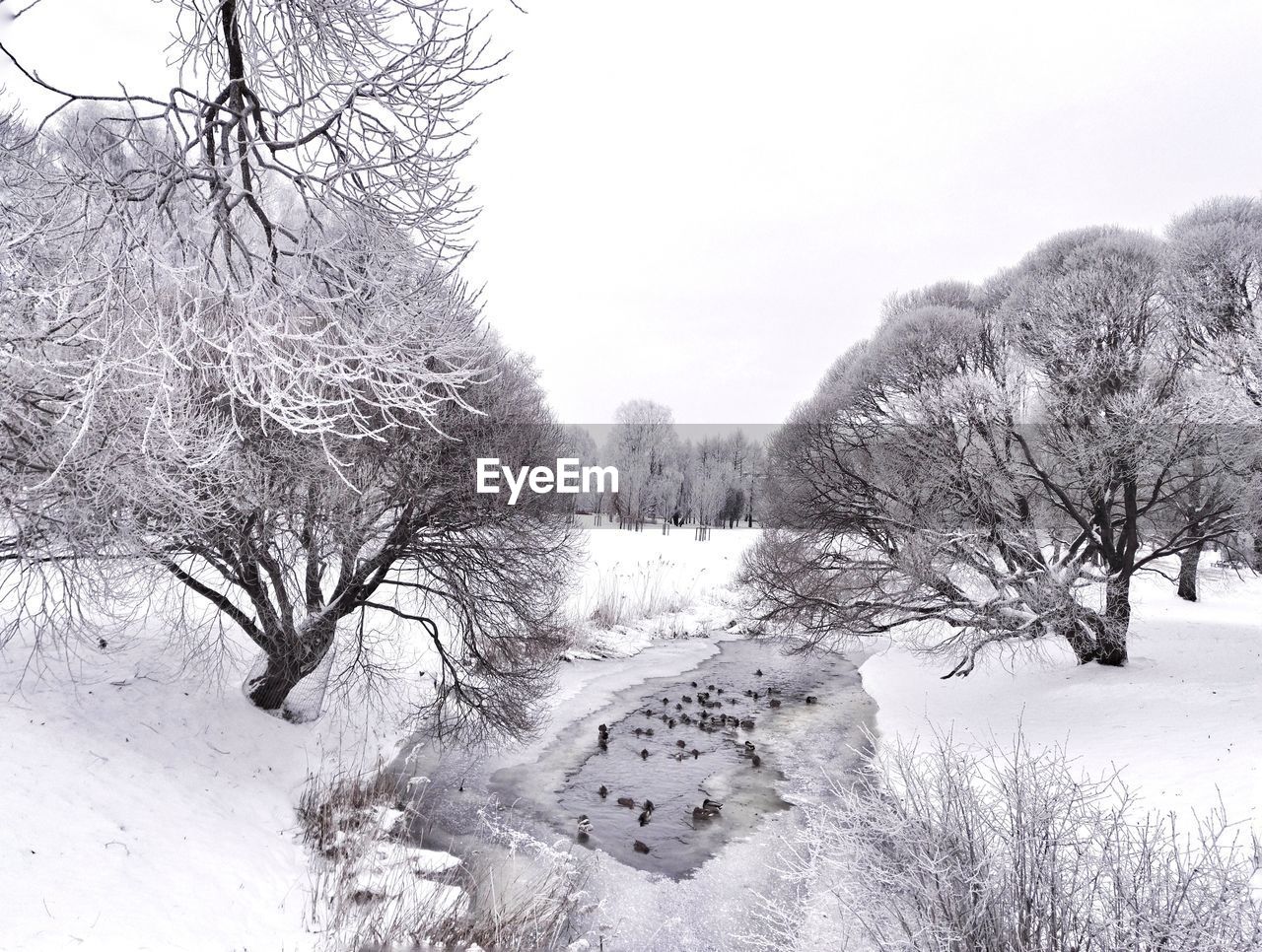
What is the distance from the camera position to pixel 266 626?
30.8 ft

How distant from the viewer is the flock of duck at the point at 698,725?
913 cm

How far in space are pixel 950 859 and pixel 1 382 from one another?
25.3 ft

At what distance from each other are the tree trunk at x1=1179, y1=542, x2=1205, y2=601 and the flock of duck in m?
11.1

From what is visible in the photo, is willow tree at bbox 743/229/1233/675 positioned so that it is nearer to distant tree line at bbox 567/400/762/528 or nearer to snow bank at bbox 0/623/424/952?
snow bank at bbox 0/623/424/952

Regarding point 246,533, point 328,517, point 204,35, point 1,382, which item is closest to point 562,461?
point 328,517

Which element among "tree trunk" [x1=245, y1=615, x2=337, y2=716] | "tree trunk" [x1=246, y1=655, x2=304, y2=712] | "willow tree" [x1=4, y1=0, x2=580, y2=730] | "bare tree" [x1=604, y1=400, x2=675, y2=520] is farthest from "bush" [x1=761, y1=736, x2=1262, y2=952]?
"bare tree" [x1=604, y1=400, x2=675, y2=520]

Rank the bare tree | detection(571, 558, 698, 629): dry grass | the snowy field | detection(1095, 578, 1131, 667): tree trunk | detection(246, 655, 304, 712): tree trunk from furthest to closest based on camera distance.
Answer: the bare tree
detection(571, 558, 698, 629): dry grass
detection(1095, 578, 1131, 667): tree trunk
detection(246, 655, 304, 712): tree trunk
the snowy field

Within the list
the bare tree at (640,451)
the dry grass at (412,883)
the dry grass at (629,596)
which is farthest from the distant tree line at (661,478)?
the dry grass at (412,883)

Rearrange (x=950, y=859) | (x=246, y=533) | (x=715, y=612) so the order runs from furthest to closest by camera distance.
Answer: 1. (x=715, y=612)
2. (x=246, y=533)
3. (x=950, y=859)

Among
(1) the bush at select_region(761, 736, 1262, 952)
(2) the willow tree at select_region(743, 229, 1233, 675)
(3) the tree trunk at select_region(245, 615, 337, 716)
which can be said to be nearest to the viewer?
(1) the bush at select_region(761, 736, 1262, 952)

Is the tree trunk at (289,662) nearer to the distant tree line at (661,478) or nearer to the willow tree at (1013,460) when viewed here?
the willow tree at (1013,460)

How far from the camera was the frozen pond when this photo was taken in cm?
877

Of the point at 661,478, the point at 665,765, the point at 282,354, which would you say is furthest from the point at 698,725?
the point at 661,478

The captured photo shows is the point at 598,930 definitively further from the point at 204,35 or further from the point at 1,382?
the point at 204,35
